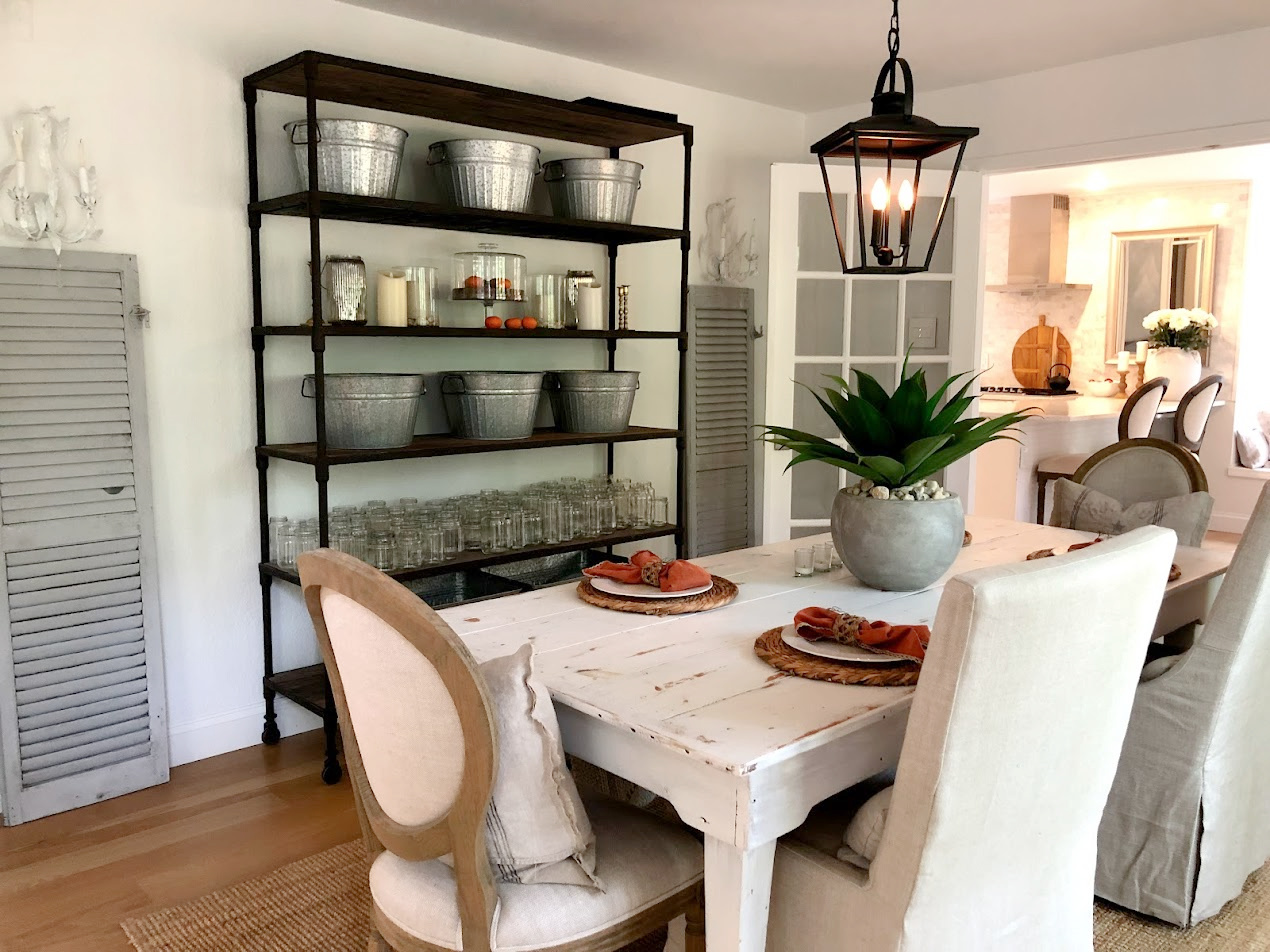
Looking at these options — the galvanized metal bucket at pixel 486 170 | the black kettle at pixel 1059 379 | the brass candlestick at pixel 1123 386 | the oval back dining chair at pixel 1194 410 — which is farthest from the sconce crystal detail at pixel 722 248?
the brass candlestick at pixel 1123 386

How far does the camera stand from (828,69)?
3.92 m

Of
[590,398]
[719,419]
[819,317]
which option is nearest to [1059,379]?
[819,317]

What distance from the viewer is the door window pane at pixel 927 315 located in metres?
4.31

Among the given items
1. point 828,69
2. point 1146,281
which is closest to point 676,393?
point 828,69

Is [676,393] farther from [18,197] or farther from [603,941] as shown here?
[603,941]

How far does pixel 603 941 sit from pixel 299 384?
2153 mm

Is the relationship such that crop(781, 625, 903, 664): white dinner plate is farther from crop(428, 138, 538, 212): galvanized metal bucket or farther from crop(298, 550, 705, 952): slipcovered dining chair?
crop(428, 138, 538, 212): galvanized metal bucket

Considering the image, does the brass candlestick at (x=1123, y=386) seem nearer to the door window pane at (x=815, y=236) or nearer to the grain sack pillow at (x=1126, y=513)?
the door window pane at (x=815, y=236)

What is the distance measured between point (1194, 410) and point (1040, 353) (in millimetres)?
1897

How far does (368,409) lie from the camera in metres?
2.89

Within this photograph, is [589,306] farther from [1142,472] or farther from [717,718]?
[717,718]

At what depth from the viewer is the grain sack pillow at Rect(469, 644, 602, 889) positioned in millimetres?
1447

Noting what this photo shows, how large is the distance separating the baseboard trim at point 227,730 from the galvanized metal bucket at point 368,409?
91 cm

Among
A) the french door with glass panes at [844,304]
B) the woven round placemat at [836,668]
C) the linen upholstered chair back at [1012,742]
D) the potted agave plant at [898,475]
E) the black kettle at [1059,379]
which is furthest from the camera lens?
the black kettle at [1059,379]
